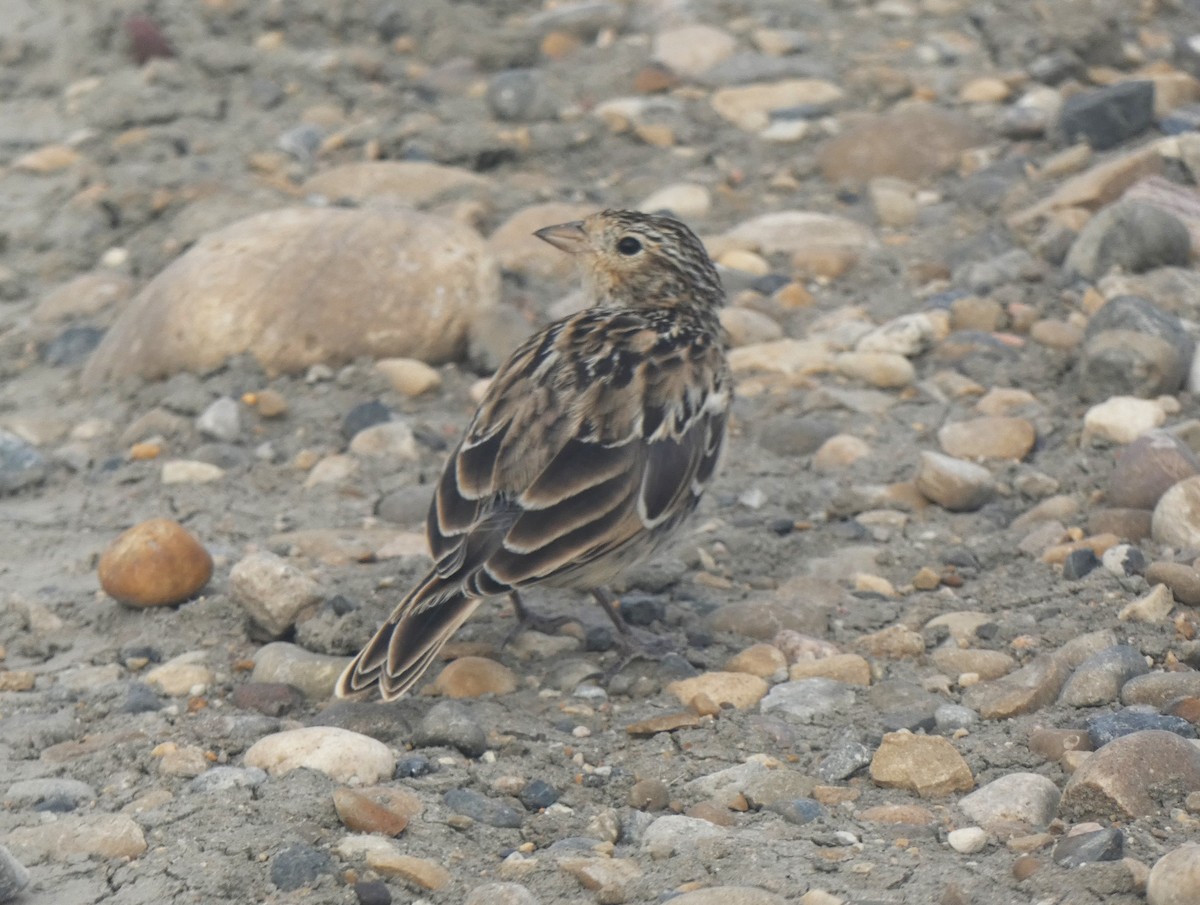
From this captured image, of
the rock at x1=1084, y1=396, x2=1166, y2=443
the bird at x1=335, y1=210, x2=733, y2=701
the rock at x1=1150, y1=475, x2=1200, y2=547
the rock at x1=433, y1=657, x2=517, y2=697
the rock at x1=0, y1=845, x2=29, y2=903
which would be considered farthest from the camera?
the rock at x1=1084, y1=396, x2=1166, y2=443

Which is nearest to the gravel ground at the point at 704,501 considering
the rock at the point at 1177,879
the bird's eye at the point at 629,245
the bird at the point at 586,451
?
the rock at the point at 1177,879

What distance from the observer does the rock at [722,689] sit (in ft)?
16.3

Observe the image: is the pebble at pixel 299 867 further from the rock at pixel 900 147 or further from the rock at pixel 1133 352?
the rock at pixel 900 147

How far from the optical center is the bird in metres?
4.80

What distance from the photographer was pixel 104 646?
5.34 metres

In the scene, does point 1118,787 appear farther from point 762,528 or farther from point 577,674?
point 762,528

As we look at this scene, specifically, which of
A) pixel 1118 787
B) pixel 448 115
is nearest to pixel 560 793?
pixel 1118 787

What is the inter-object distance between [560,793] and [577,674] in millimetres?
818

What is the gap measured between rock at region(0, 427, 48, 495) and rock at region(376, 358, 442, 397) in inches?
55.4

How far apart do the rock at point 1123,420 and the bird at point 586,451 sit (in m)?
1.48

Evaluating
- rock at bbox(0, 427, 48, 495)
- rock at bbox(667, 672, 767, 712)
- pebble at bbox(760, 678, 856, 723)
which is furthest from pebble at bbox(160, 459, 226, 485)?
pebble at bbox(760, 678, 856, 723)

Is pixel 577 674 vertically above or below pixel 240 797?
below

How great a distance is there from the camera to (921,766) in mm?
4391

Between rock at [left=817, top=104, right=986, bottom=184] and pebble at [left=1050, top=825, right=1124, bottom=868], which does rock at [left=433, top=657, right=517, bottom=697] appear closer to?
pebble at [left=1050, top=825, right=1124, bottom=868]
